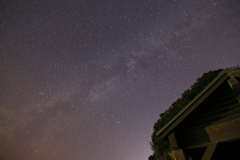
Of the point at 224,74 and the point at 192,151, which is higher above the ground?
the point at 224,74

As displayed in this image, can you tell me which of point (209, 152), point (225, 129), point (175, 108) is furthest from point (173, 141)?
point (175, 108)

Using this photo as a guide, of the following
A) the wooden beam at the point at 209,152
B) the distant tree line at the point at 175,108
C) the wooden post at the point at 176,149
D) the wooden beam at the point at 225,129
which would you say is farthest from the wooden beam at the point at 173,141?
the distant tree line at the point at 175,108

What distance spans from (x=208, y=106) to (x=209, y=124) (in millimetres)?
611

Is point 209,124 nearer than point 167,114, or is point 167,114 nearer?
point 209,124

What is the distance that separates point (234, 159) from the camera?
5.61m

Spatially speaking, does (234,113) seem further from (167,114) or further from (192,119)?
(167,114)

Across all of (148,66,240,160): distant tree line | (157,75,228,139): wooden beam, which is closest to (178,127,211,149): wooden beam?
(157,75,228,139): wooden beam

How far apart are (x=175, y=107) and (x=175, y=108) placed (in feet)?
0.61

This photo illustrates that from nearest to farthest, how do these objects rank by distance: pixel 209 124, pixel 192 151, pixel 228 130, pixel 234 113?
pixel 228 130, pixel 234 113, pixel 209 124, pixel 192 151

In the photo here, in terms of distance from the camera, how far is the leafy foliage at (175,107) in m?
15.8

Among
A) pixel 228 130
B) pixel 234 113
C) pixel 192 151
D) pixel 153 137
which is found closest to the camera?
pixel 228 130

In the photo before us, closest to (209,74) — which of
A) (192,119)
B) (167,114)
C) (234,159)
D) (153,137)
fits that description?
(167,114)

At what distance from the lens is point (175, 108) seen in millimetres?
16797

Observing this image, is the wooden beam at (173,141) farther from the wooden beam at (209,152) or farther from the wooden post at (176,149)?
the wooden beam at (209,152)
